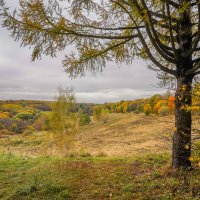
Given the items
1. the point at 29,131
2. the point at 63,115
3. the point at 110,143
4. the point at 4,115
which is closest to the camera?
the point at 63,115

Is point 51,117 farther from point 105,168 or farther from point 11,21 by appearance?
point 11,21

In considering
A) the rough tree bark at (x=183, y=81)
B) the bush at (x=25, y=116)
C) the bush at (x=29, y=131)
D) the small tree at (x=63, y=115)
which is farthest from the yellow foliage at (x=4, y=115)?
the rough tree bark at (x=183, y=81)

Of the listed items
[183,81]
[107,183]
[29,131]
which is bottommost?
[29,131]

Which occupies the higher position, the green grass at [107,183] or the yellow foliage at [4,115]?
the green grass at [107,183]

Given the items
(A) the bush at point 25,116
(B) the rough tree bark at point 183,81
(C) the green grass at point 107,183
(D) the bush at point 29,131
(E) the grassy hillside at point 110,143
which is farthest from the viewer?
(A) the bush at point 25,116

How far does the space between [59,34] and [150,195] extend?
12.7 ft

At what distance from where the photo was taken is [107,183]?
5793 mm

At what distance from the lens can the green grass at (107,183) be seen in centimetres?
490

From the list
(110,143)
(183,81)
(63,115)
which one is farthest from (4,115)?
Answer: (183,81)

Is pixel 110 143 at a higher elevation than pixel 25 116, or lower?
lower

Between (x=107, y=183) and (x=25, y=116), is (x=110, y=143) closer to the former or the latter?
(x=107, y=183)

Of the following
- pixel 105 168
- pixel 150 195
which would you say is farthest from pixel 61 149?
pixel 150 195

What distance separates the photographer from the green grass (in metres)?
4.90

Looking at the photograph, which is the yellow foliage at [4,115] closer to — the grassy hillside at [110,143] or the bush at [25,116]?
the bush at [25,116]
